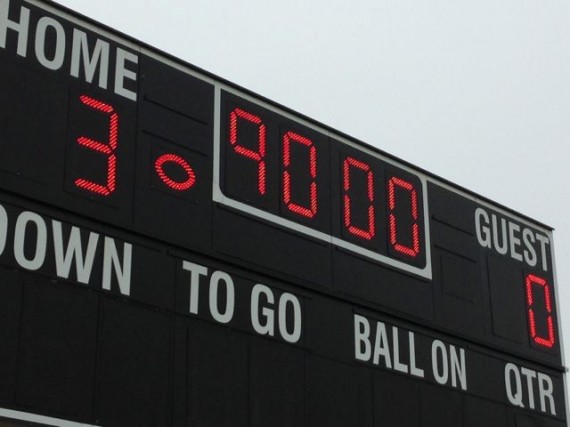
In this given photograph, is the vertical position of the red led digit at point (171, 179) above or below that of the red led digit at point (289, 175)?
below

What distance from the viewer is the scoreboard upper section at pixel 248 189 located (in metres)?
8.26

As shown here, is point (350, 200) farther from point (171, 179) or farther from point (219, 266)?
point (171, 179)

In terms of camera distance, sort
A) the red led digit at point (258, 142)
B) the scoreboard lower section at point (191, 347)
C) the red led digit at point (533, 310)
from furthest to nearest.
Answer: the red led digit at point (533, 310), the red led digit at point (258, 142), the scoreboard lower section at point (191, 347)

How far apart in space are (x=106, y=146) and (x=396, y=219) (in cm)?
259

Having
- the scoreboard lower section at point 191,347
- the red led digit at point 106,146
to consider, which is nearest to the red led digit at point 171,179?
the red led digit at point 106,146

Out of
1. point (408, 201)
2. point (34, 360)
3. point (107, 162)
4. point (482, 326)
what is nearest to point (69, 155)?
point (107, 162)

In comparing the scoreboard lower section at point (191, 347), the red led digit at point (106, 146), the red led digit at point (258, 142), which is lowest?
the scoreboard lower section at point (191, 347)

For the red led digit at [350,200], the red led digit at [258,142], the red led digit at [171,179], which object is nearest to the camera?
the red led digit at [171,179]

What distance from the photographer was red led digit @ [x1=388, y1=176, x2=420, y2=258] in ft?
33.4

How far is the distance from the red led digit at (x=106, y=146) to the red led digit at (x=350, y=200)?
1.97 meters

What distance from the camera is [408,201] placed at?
1041 cm

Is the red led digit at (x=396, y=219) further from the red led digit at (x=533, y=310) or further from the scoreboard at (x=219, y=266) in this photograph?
the red led digit at (x=533, y=310)

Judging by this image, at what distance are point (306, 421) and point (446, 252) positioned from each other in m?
2.16

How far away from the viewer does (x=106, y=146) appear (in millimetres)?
8500
